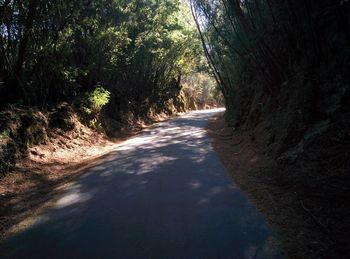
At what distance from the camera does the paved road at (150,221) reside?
12.9 ft

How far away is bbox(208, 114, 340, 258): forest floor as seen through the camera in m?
3.97

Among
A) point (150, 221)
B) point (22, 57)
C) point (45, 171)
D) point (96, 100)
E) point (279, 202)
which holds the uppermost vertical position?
point (22, 57)

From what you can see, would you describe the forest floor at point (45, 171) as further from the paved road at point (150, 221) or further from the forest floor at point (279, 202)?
the forest floor at point (279, 202)

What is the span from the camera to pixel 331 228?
14.1 feet

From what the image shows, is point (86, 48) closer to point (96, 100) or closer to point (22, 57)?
point (96, 100)

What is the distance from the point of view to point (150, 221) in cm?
478

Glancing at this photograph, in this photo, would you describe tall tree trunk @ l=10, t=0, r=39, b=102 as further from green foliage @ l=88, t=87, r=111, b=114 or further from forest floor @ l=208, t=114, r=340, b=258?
forest floor @ l=208, t=114, r=340, b=258

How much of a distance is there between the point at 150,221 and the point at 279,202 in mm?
2272

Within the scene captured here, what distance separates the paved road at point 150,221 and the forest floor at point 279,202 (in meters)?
0.23

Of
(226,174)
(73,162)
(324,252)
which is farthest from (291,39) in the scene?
(73,162)

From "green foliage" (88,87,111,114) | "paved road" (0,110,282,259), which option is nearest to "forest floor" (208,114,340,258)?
"paved road" (0,110,282,259)

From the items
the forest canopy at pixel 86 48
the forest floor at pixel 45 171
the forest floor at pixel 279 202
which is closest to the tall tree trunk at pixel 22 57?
the forest canopy at pixel 86 48

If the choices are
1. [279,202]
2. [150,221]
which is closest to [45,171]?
[150,221]

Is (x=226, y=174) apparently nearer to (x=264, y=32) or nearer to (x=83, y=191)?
(x=83, y=191)
